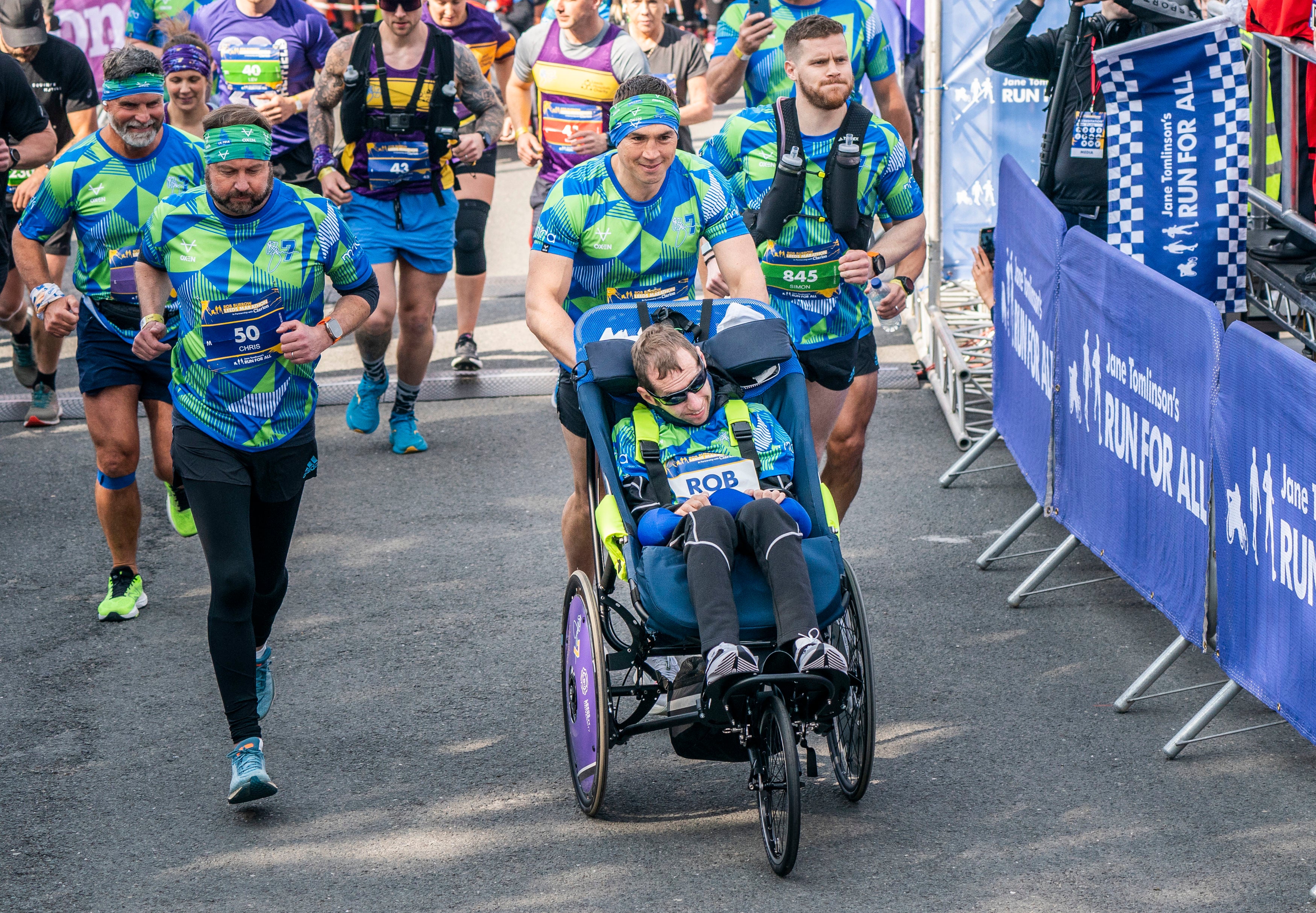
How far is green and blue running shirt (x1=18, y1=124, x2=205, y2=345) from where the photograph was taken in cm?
647

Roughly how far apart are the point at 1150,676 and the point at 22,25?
22.9 feet

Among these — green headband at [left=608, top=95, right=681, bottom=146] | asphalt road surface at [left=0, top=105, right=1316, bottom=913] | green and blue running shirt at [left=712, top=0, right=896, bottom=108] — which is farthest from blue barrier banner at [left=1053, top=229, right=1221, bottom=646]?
green and blue running shirt at [left=712, top=0, right=896, bottom=108]

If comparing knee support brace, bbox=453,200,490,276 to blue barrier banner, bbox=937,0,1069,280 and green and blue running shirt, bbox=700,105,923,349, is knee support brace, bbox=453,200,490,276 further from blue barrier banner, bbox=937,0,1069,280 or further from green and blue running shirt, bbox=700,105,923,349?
green and blue running shirt, bbox=700,105,923,349

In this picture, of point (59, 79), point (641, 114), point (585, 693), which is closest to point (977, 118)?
point (641, 114)

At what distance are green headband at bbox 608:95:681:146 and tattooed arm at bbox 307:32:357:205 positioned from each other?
3.53 metres

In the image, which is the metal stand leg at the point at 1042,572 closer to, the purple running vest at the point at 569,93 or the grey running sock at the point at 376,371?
the grey running sock at the point at 376,371

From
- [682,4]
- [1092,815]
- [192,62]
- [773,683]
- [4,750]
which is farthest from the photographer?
[682,4]

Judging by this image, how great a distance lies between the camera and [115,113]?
646 cm

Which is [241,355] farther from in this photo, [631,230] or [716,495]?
[716,495]

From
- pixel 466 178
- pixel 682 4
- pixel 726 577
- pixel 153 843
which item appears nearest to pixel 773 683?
pixel 726 577

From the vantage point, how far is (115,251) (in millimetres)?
6617

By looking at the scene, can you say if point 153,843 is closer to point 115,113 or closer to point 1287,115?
point 115,113

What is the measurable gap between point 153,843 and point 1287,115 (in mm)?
5033

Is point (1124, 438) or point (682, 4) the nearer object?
point (1124, 438)
